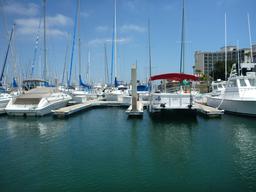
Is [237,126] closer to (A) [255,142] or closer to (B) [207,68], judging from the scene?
(A) [255,142]

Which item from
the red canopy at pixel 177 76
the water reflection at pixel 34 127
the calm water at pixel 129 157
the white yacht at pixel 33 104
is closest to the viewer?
the calm water at pixel 129 157

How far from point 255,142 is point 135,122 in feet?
31.7

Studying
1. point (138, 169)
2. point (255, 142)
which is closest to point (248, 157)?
point (255, 142)

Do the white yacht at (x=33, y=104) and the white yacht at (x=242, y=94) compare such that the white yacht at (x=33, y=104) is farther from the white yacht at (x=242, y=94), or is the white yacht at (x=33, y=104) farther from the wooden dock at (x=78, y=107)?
the white yacht at (x=242, y=94)

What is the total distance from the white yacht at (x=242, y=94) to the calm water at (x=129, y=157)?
3.43 m

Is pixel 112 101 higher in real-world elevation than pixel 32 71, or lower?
lower

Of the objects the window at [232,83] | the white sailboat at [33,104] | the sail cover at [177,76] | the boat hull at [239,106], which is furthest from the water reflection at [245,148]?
the white sailboat at [33,104]

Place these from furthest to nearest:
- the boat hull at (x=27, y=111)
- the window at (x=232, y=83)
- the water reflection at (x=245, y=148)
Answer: the window at (x=232, y=83)
the boat hull at (x=27, y=111)
the water reflection at (x=245, y=148)

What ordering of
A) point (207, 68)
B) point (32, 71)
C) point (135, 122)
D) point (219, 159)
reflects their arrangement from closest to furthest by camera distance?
point (219, 159) → point (135, 122) → point (32, 71) → point (207, 68)

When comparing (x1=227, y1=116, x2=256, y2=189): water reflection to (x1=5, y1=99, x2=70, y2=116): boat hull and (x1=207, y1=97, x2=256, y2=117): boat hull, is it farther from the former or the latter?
(x1=5, y1=99, x2=70, y2=116): boat hull

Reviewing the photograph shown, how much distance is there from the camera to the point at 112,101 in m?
37.2

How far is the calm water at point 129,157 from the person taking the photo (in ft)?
28.8

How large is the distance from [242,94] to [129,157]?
16.2 m

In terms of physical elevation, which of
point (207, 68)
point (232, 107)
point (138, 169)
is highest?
point (207, 68)
